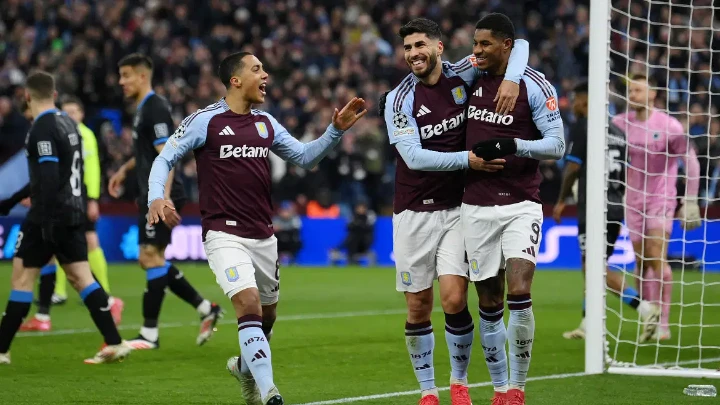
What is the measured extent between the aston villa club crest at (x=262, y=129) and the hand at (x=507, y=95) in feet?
4.79

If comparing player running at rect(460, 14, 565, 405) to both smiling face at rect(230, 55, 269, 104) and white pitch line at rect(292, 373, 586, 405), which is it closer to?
white pitch line at rect(292, 373, 586, 405)

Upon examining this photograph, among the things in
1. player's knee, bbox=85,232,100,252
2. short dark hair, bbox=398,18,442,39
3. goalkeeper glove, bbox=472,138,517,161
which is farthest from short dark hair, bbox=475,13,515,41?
player's knee, bbox=85,232,100,252

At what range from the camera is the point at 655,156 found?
10586 mm

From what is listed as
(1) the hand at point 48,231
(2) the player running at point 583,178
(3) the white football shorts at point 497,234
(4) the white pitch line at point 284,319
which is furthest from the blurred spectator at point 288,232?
(3) the white football shorts at point 497,234

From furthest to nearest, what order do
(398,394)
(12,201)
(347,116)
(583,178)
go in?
1. (583,178)
2. (12,201)
3. (398,394)
4. (347,116)

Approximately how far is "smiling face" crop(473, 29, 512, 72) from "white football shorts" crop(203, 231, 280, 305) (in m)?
1.70

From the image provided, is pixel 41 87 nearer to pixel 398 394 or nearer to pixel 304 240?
pixel 398 394

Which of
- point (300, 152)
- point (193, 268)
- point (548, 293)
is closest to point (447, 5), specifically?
point (193, 268)

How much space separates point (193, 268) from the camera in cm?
1953

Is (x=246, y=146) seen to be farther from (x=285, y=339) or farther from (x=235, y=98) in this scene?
(x=285, y=339)

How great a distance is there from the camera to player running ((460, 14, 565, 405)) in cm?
675

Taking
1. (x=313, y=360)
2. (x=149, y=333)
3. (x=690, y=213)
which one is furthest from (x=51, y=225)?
(x=690, y=213)

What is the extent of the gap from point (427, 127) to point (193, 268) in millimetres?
13075

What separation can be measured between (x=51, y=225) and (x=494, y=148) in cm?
400
